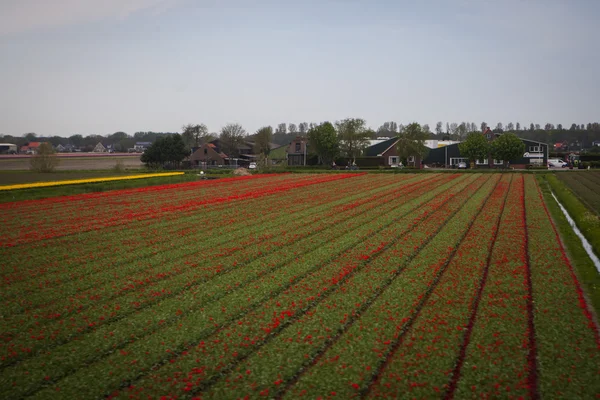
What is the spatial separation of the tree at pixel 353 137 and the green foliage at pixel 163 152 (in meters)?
36.6

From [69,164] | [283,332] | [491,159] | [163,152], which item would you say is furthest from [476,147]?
[69,164]

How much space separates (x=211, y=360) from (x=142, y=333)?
236 cm

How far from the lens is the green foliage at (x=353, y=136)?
313 feet

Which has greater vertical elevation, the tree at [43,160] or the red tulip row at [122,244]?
the tree at [43,160]

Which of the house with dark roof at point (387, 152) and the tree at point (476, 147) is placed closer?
the tree at point (476, 147)

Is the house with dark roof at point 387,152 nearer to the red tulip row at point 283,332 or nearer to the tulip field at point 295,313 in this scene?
the tulip field at point 295,313

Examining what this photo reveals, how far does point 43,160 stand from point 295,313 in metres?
73.9

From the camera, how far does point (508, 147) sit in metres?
83.5

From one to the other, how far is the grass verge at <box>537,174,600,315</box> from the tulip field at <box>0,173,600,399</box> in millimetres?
476

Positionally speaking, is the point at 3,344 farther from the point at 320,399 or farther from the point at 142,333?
the point at 320,399

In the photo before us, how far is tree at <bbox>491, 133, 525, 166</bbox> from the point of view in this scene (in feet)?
273

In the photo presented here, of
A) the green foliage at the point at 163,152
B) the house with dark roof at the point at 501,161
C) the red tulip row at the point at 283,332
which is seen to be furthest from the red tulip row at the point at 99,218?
the house with dark roof at the point at 501,161

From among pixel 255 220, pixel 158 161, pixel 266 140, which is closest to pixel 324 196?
pixel 255 220

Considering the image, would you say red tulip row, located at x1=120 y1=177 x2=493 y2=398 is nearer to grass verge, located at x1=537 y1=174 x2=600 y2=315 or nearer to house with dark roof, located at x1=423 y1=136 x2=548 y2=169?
grass verge, located at x1=537 y1=174 x2=600 y2=315
